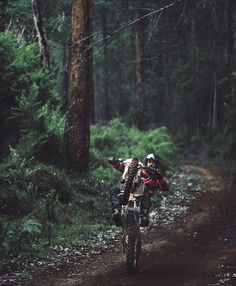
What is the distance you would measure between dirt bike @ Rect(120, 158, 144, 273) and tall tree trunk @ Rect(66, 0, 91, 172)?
5.75 m

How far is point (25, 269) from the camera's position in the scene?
9.73 metres

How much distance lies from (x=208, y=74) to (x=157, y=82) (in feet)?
15.4

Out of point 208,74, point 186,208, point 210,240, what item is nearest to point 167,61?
point 208,74

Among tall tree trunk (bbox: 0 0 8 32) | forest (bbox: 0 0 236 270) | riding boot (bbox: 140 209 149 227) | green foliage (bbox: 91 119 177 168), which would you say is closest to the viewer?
riding boot (bbox: 140 209 149 227)

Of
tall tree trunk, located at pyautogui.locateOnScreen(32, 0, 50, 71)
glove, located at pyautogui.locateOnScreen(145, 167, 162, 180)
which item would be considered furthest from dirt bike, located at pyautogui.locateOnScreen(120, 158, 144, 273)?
tall tree trunk, located at pyautogui.locateOnScreen(32, 0, 50, 71)

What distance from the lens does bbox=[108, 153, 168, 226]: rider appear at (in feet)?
33.1

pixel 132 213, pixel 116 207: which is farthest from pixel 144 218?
pixel 116 207

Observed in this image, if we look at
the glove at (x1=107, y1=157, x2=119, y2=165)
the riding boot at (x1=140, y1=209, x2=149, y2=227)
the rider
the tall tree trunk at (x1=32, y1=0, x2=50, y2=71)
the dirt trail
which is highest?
the tall tree trunk at (x1=32, y1=0, x2=50, y2=71)

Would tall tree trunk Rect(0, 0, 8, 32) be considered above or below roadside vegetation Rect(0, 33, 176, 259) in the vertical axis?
above

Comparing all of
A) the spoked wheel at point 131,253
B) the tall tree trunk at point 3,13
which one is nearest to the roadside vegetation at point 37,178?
the tall tree trunk at point 3,13

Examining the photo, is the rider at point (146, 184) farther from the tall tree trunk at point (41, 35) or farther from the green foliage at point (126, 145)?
the tall tree trunk at point (41, 35)

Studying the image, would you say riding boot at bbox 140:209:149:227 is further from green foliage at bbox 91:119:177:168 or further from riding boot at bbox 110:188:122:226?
green foliage at bbox 91:119:177:168

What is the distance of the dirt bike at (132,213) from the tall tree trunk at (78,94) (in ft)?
18.8

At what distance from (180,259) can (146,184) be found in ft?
5.83
